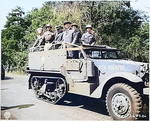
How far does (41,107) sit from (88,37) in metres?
1.96

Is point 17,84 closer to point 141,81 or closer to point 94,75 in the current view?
point 94,75

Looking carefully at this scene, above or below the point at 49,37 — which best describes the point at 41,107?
below

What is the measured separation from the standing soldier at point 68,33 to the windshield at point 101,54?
0.72 m

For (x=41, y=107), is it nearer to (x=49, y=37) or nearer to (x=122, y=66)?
(x=49, y=37)

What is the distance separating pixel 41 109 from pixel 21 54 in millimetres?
1585

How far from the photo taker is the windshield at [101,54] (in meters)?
4.96

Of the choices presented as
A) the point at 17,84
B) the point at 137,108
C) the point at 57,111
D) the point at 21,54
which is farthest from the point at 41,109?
the point at 137,108

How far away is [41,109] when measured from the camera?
504 centimetres

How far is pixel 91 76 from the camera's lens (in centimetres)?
464

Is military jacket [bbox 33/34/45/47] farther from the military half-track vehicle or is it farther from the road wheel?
the road wheel

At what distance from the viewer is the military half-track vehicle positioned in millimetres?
4016

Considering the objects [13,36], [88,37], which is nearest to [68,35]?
[88,37]

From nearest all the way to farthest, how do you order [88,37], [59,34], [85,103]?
1. [88,37]
2. [85,103]
3. [59,34]

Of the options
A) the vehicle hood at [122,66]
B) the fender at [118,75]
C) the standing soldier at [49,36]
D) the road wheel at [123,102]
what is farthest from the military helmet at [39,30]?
the road wheel at [123,102]
